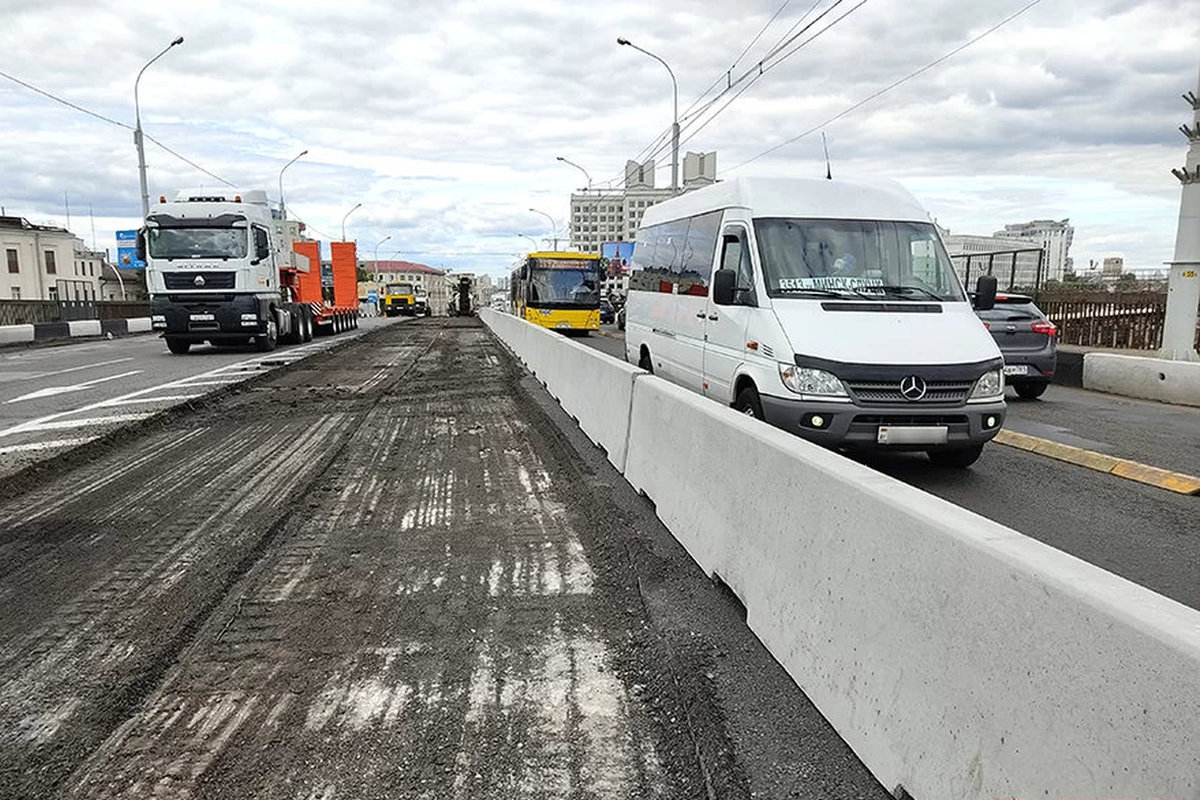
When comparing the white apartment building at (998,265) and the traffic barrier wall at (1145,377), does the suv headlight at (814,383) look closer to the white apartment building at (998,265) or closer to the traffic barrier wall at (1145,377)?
the traffic barrier wall at (1145,377)

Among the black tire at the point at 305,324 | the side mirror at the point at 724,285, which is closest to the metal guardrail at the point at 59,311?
the black tire at the point at 305,324

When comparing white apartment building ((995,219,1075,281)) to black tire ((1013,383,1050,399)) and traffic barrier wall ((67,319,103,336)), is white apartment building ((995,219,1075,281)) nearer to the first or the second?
black tire ((1013,383,1050,399))

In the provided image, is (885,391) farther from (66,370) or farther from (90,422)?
(66,370)

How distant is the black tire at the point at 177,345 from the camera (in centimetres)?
2027

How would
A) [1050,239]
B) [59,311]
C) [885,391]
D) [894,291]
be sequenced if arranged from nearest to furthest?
[885,391] → [894,291] → [59,311] → [1050,239]

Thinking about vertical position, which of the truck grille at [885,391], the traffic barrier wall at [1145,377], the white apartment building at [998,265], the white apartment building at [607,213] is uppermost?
the white apartment building at [607,213]

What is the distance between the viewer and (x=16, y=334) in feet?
81.3

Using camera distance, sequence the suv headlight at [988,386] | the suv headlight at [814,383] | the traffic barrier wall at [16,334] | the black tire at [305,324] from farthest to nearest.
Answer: the black tire at [305,324] → the traffic barrier wall at [16,334] → the suv headlight at [988,386] → the suv headlight at [814,383]

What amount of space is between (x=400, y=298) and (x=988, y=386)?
218 feet

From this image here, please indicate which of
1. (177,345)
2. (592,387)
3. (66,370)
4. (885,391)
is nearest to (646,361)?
(592,387)

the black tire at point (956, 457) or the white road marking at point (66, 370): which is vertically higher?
the black tire at point (956, 457)

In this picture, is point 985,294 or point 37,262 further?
point 37,262

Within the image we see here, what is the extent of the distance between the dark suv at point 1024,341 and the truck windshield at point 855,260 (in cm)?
485

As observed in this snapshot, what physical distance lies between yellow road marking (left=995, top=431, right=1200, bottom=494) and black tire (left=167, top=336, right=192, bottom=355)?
19.2 m
